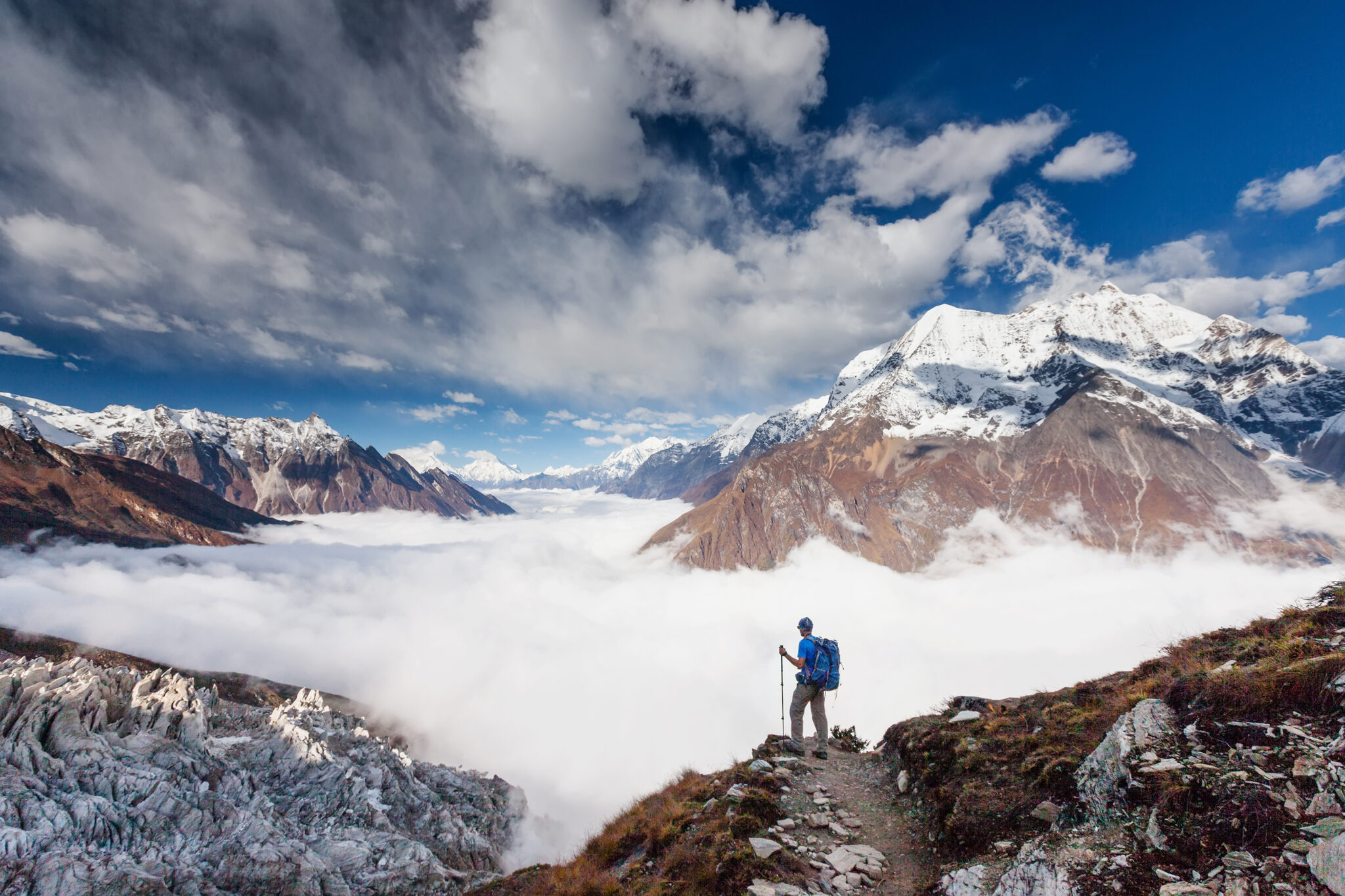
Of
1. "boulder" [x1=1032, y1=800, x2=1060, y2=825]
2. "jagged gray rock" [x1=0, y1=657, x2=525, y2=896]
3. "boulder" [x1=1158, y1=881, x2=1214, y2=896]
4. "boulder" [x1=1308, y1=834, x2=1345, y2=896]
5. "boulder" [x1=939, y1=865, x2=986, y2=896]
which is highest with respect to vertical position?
"boulder" [x1=1308, y1=834, x2=1345, y2=896]

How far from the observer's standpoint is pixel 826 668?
563 inches

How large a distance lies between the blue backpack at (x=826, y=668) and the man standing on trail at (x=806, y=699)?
0.24 ft

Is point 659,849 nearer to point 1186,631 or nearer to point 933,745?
point 933,745

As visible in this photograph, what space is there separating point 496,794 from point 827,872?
205ft

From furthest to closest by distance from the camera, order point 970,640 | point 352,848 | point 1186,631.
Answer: point 970,640, point 352,848, point 1186,631

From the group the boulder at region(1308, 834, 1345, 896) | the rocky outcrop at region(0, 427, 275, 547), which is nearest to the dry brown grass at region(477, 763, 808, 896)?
the boulder at region(1308, 834, 1345, 896)

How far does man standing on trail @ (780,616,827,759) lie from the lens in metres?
14.2

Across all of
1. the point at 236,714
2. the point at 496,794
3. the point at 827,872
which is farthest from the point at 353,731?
the point at 827,872

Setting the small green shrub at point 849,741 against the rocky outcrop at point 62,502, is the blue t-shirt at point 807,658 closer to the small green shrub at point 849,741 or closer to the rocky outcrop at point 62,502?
the small green shrub at point 849,741

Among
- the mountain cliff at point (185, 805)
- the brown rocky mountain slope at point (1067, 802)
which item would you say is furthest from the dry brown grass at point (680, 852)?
the mountain cliff at point (185, 805)

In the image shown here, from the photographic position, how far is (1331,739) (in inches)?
202

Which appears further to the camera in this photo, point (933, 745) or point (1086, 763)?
point (933, 745)

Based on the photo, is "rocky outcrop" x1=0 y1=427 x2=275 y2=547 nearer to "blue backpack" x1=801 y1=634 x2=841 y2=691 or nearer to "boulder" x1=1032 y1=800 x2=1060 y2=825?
"blue backpack" x1=801 y1=634 x2=841 y2=691

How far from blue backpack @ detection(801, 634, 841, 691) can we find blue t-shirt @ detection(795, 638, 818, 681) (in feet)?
0.19
